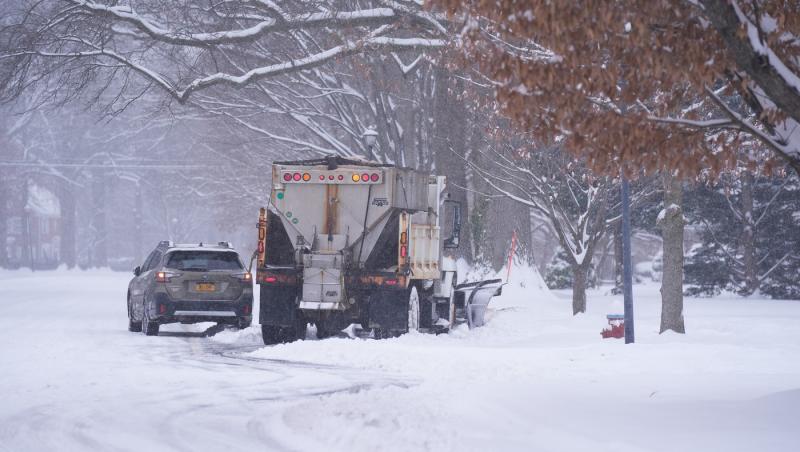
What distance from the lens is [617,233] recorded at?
42.8 metres

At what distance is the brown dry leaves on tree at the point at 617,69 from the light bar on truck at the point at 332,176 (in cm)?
935

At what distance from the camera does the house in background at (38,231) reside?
8972 cm

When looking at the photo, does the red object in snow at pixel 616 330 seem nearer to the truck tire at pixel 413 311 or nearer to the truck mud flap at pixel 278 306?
the truck tire at pixel 413 311

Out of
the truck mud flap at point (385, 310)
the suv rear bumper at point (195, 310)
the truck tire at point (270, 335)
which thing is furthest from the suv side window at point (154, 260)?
the truck mud flap at point (385, 310)

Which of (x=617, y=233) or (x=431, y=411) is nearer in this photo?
(x=431, y=411)

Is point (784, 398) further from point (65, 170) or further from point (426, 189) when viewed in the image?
point (65, 170)

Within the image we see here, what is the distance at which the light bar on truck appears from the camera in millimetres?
19328

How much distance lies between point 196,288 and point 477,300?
5548 mm

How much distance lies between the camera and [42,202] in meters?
104

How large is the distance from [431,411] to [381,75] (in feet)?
76.9

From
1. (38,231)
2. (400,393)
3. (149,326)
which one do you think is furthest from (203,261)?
(38,231)

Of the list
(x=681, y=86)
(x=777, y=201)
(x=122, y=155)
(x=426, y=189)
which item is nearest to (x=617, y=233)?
(x=777, y=201)

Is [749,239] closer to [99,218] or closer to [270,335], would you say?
[270,335]

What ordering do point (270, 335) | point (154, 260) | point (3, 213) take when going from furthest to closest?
point (3, 213) < point (154, 260) < point (270, 335)
